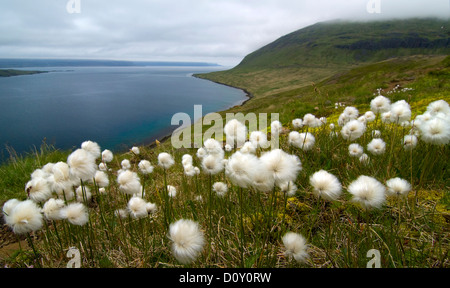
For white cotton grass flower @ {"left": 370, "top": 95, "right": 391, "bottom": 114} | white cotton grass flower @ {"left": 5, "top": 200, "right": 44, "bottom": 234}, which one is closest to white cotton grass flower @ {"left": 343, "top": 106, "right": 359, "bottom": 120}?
white cotton grass flower @ {"left": 370, "top": 95, "right": 391, "bottom": 114}

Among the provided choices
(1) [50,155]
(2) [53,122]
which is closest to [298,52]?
(2) [53,122]

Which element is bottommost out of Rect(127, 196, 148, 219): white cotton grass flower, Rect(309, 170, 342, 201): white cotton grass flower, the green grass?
the green grass

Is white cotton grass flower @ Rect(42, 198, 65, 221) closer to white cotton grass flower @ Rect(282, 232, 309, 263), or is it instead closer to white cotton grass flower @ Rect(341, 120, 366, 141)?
white cotton grass flower @ Rect(282, 232, 309, 263)

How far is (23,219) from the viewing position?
1.86m

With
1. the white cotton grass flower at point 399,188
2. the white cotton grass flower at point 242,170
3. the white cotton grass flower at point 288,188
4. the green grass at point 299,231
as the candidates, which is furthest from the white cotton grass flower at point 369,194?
the white cotton grass flower at point 242,170

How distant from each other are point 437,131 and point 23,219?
4.06 m

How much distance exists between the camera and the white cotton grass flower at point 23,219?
1838 millimetres

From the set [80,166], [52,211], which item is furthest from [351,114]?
[52,211]

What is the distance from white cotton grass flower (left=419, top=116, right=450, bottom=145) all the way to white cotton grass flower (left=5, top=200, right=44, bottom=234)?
389 cm

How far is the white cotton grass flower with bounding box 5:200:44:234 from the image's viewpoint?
6.03 ft

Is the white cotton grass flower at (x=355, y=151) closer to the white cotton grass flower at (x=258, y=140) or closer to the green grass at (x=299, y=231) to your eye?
the green grass at (x=299, y=231)

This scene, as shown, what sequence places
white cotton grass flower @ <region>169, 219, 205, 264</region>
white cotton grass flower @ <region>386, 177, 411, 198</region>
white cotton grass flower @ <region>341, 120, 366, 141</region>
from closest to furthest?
white cotton grass flower @ <region>169, 219, 205, 264</region> < white cotton grass flower @ <region>386, 177, 411, 198</region> < white cotton grass flower @ <region>341, 120, 366, 141</region>

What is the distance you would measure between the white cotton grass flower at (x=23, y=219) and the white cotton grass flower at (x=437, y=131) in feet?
12.8
